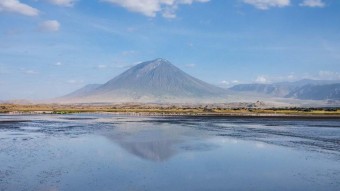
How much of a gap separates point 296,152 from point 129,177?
→ 14.9 m

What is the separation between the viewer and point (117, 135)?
4444cm

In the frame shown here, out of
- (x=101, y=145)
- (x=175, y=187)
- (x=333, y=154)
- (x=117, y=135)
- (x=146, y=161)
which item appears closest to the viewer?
(x=175, y=187)

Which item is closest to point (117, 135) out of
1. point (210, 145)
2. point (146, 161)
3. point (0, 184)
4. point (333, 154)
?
point (210, 145)

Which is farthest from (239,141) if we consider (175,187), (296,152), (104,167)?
(175,187)

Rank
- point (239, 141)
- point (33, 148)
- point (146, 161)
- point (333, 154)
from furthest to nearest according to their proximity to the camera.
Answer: point (239, 141), point (33, 148), point (333, 154), point (146, 161)

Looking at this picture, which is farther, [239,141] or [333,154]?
[239,141]

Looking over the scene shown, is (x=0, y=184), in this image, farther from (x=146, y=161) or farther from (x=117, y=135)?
(x=117, y=135)

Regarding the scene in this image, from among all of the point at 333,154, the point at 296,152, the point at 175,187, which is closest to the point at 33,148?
the point at 175,187

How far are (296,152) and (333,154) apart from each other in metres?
2.62

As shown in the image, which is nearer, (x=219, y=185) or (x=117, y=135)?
(x=219, y=185)

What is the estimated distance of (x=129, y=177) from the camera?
21.6m

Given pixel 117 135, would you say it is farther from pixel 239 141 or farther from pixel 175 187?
pixel 175 187

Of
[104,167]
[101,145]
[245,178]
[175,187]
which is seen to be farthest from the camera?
[101,145]

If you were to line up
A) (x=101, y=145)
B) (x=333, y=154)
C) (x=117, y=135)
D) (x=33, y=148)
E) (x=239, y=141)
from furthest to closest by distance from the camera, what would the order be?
(x=117, y=135) < (x=239, y=141) < (x=101, y=145) < (x=33, y=148) < (x=333, y=154)
